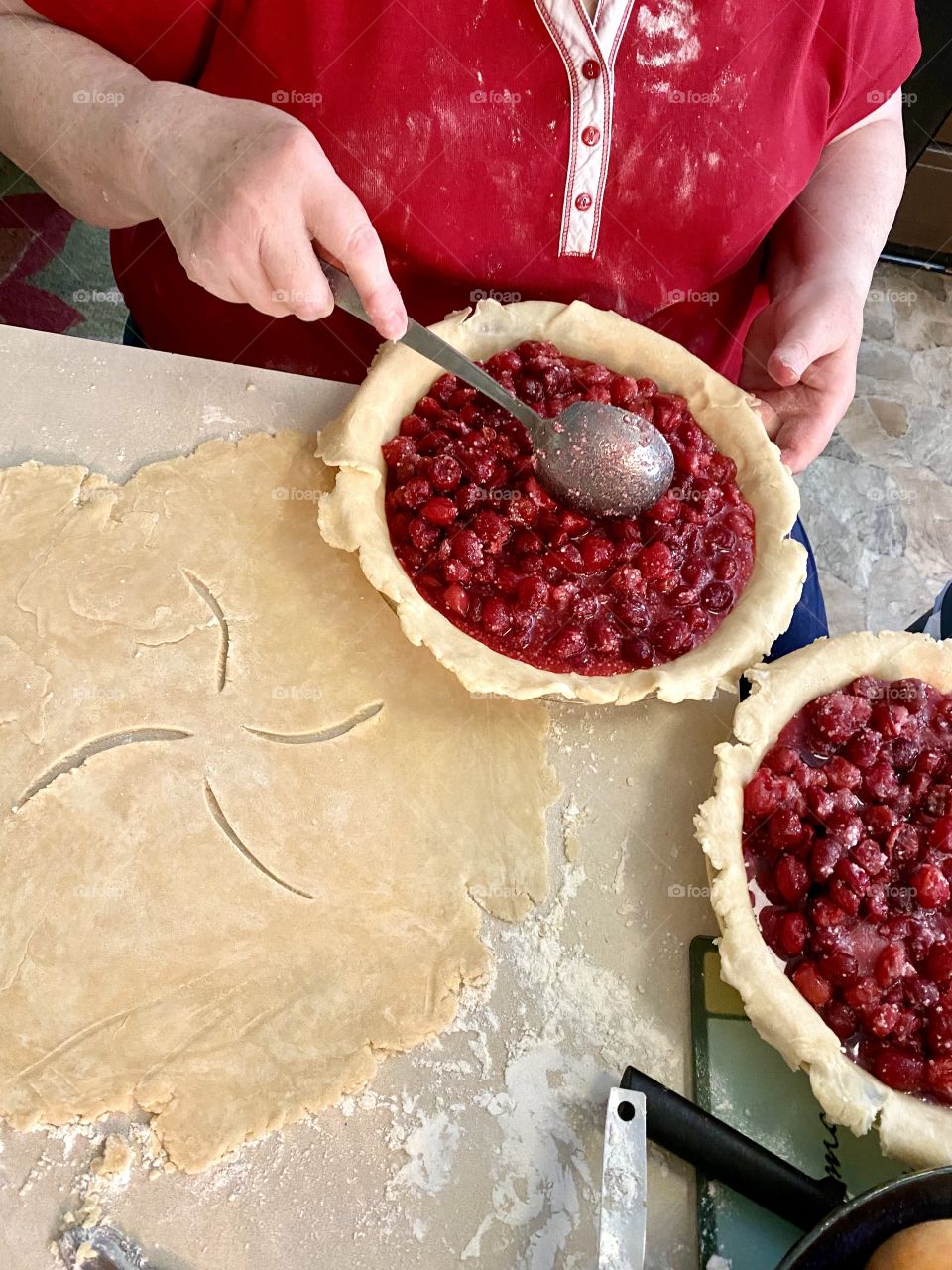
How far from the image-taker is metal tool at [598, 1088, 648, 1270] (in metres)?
1.56

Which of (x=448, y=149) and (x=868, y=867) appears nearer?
(x=868, y=867)

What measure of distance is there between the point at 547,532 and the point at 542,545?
36 millimetres

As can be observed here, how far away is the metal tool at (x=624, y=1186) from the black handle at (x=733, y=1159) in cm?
7

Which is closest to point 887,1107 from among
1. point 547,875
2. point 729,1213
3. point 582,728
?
point 729,1213

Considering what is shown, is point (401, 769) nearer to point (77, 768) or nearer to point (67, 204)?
point (77, 768)

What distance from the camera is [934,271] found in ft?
18.4

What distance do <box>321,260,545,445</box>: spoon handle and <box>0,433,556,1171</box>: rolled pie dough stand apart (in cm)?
43

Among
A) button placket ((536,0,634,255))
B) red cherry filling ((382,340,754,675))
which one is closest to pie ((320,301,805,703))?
red cherry filling ((382,340,754,675))

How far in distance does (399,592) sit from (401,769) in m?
0.39

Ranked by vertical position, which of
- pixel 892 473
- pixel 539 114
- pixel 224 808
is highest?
pixel 539 114

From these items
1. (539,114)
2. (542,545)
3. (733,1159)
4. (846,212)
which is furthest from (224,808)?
(846,212)

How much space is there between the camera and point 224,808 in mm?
1962

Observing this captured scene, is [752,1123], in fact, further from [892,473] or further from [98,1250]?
[892,473]

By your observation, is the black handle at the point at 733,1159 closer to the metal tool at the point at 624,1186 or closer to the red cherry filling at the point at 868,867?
the metal tool at the point at 624,1186
